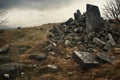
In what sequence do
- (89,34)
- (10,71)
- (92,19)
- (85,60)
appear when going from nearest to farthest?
(10,71) → (85,60) → (89,34) → (92,19)

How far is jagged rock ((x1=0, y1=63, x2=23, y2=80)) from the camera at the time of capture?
711 inches

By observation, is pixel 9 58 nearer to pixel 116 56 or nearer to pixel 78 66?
pixel 78 66

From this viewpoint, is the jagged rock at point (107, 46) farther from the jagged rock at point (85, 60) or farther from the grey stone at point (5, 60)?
the grey stone at point (5, 60)

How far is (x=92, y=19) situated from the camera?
27875 mm

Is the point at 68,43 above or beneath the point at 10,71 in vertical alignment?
above

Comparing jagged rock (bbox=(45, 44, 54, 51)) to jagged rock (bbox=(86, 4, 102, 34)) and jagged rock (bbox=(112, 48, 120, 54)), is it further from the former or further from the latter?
jagged rock (bbox=(112, 48, 120, 54))

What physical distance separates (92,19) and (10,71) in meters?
14.2

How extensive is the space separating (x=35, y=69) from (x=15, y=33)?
68.1ft

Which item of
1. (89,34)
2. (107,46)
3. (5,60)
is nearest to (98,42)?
(107,46)

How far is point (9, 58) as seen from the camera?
22.8 metres

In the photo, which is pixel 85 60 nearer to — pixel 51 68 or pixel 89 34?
pixel 51 68

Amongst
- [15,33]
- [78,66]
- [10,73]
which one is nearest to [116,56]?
[78,66]

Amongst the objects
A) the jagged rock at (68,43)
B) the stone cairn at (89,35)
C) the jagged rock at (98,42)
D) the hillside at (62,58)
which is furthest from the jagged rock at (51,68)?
the jagged rock at (68,43)

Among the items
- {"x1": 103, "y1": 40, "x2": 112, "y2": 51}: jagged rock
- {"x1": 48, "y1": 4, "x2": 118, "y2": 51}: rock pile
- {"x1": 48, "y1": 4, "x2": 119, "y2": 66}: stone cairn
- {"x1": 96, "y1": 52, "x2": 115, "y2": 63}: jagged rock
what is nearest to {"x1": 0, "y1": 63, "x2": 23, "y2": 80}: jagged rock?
{"x1": 48, "y1": 4, "x2": 119, "y2": 66}: stone cairn
